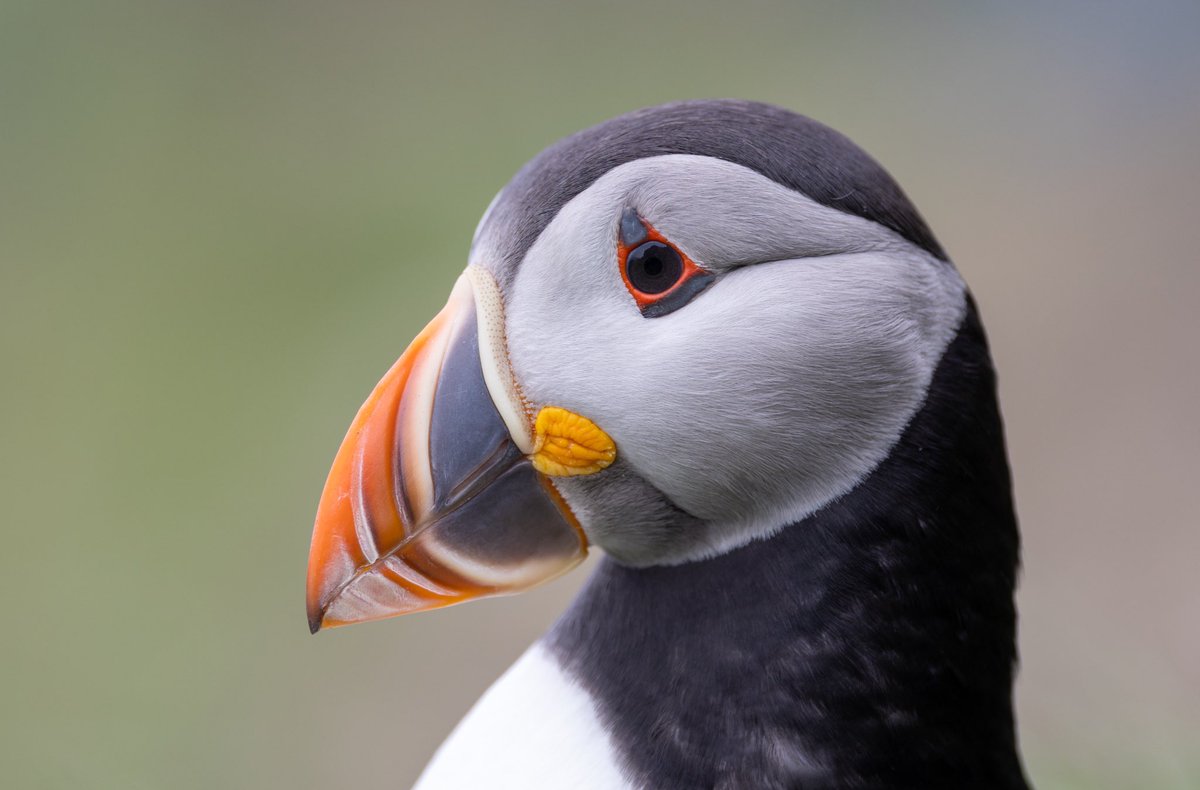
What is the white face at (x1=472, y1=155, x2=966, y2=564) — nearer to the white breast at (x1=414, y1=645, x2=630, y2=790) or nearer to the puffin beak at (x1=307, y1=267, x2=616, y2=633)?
the puffin beak at (x1=307, y1=267, x2=616, y2=633)

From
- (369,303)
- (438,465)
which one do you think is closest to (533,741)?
(438,465)

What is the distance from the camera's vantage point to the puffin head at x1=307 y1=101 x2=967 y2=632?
127 cm

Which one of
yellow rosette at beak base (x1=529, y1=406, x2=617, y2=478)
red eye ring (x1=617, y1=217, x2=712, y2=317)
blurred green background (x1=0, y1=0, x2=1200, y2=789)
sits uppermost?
red eye ring (x1=617, y1=217, x2=712, y2=317)

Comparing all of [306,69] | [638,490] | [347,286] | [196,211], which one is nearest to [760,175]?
[638,490]

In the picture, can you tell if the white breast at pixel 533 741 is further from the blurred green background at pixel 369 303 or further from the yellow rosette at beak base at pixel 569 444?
the blurred green background at pixel 369 303

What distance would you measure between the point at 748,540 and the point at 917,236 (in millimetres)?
413

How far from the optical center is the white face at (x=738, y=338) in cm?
126

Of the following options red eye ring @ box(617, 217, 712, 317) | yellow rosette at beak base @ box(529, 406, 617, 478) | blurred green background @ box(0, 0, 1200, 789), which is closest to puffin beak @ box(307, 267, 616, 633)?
yellow rosette at beak base @ box(529, 406, 617, 478)

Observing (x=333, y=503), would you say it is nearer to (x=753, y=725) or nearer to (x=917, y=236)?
(x=753, y=725)

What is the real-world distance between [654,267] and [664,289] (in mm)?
28

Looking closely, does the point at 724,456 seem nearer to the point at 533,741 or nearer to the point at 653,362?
the point at 653,362

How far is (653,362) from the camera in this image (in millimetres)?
1274

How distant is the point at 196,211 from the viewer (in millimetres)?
6664

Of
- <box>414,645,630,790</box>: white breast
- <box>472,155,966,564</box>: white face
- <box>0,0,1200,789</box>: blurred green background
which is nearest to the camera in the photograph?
<box>472,155,966,564</box>: white face
